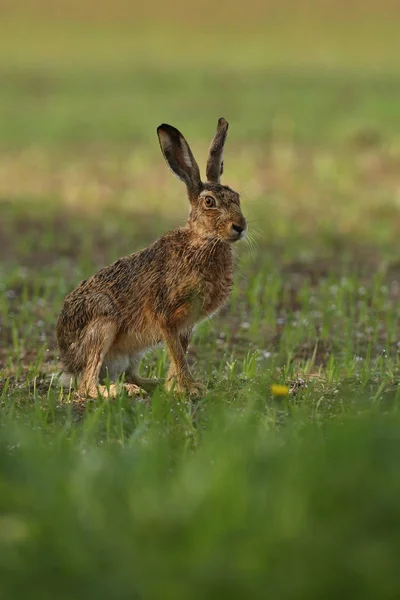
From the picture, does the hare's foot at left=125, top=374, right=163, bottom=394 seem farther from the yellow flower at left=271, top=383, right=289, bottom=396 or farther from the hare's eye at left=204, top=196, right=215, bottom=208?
the yellow flower at left=271, top=383, right=289, bottom=396

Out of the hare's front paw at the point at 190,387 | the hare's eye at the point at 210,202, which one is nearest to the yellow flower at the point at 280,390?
the hare's front paw at the point at 190,387

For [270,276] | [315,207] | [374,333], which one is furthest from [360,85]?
[374,333]

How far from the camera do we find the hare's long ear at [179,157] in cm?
647

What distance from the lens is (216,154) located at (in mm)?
6613

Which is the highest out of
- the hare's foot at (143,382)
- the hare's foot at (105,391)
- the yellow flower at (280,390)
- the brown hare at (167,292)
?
the brown hare at (167,292)

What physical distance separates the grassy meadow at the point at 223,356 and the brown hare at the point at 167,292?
0.23 m

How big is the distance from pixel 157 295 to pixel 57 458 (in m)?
2.39

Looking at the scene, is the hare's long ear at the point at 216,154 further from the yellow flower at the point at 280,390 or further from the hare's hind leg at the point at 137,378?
the yellow flower at the point at 280,390

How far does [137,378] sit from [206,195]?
1074mm

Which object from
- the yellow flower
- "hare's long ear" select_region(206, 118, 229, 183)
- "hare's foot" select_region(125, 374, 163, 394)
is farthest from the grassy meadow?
"hare's long ear" select_region(206, 118, 229, 183)

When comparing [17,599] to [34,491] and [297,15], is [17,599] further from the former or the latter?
[297,15]

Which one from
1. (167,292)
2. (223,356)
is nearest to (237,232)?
(167,292)

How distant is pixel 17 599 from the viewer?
127 inches

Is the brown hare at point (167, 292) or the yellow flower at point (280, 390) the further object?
the brown hare at point (167, 292)
